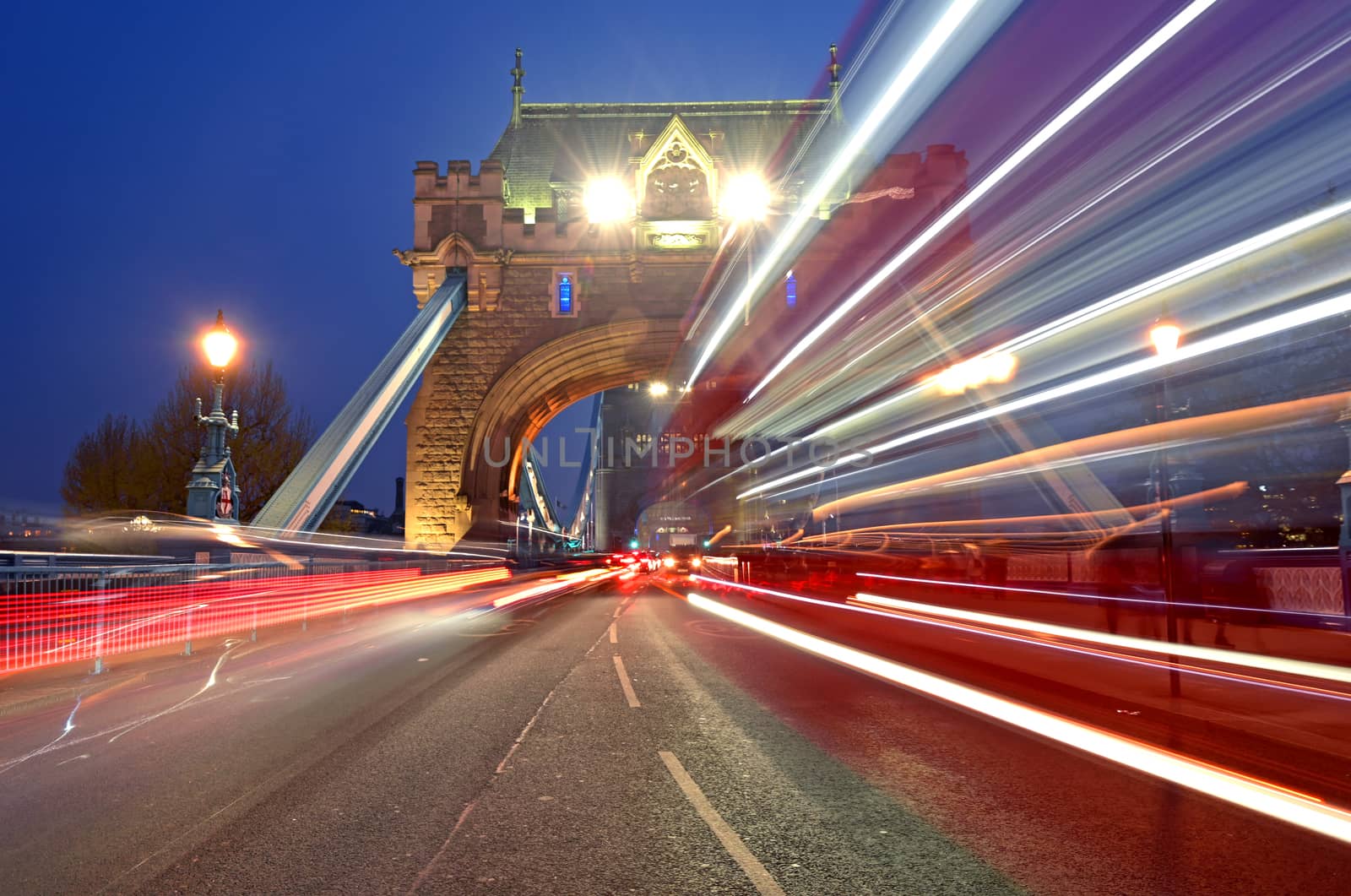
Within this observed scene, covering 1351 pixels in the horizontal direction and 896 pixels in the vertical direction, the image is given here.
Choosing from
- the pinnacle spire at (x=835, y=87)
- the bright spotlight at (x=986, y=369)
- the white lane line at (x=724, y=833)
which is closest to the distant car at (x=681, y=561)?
the pinnacle spire at (x=835, y=87)

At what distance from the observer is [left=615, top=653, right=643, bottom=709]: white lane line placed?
348 inches

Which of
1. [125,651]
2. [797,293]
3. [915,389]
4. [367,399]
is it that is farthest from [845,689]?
[797,293]

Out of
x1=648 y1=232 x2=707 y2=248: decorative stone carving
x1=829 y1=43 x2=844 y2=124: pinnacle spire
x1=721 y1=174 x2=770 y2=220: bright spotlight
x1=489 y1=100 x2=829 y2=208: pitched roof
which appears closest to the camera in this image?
x1=721 y1=174 x2=770 y2=220: bright spotlight

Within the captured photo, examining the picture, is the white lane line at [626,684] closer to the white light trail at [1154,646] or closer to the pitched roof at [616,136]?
the white light trail at [1154,646]

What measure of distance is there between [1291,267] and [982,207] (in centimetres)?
1192

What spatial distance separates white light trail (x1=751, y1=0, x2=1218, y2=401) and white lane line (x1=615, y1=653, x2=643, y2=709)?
917 centimetres

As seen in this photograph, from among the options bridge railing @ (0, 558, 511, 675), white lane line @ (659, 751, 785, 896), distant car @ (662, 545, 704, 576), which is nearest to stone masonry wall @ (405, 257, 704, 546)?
distant car @ (662, 545, 704, 576)

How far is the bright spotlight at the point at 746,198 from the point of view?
124ft

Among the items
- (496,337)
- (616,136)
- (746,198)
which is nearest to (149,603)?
(496,337)

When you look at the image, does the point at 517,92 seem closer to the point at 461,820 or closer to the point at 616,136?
the point at 616,136

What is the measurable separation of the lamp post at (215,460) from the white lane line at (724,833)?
11637 millimetres

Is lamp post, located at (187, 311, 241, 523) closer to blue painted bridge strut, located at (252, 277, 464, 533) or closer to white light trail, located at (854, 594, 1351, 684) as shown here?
blue painted bridge strut, located at (252, 277, 464, 533)

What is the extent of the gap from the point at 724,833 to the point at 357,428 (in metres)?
28.7

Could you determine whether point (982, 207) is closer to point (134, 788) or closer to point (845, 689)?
point (845, 689)
